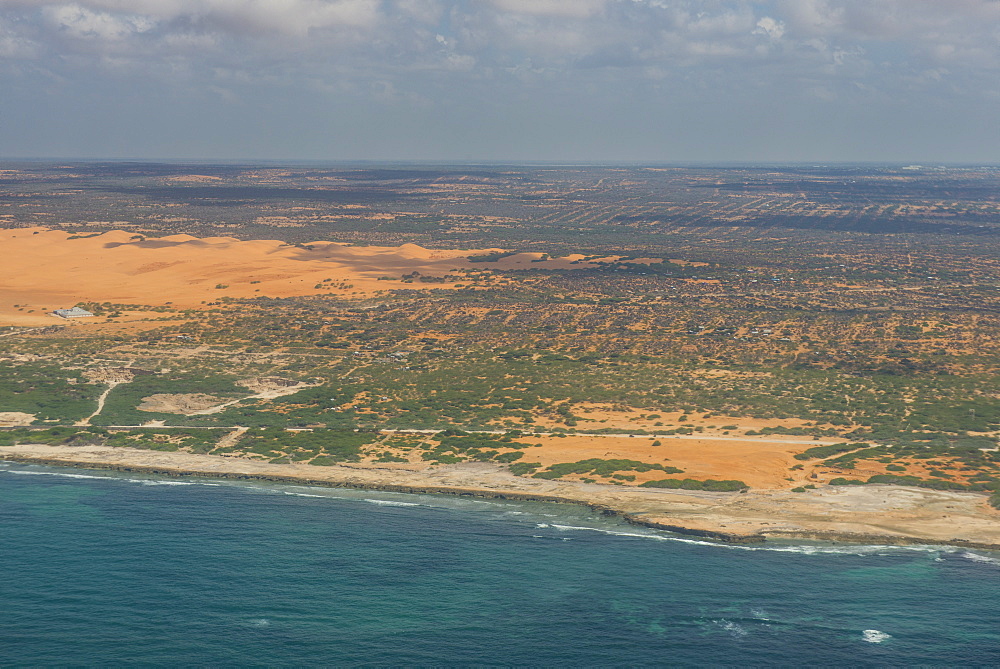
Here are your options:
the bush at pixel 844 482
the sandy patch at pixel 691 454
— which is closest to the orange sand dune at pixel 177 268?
the sandy patch at pixel 691 454

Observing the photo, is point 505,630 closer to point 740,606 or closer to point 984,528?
point 740,606

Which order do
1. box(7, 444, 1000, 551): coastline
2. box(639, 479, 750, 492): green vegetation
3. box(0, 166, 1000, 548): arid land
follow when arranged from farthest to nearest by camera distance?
1. box(0, 166, 1000, 548): arid land
2. box(639, 479, 750, 492): green vegetation
3. box(7, 444, 1000, 551): coastline

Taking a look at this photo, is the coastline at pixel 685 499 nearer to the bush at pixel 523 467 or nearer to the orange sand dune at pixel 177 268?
the bush at pixel 523 467

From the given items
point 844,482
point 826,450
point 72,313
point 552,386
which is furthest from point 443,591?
point 72,313

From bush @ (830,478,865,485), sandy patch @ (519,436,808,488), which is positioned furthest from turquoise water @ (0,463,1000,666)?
sandy patch @ (519,436,808,488)

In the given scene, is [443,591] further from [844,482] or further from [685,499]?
[844,482]

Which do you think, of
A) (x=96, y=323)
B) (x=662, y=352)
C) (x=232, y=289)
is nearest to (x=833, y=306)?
(x=662, y=352)

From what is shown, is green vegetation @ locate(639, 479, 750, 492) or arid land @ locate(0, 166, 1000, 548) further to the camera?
arid land @ locate(0, 166, 1000, 548)

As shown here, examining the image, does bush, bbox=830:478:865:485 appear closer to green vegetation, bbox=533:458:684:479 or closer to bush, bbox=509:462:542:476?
green vegetation, bbox=533:458:684:479
